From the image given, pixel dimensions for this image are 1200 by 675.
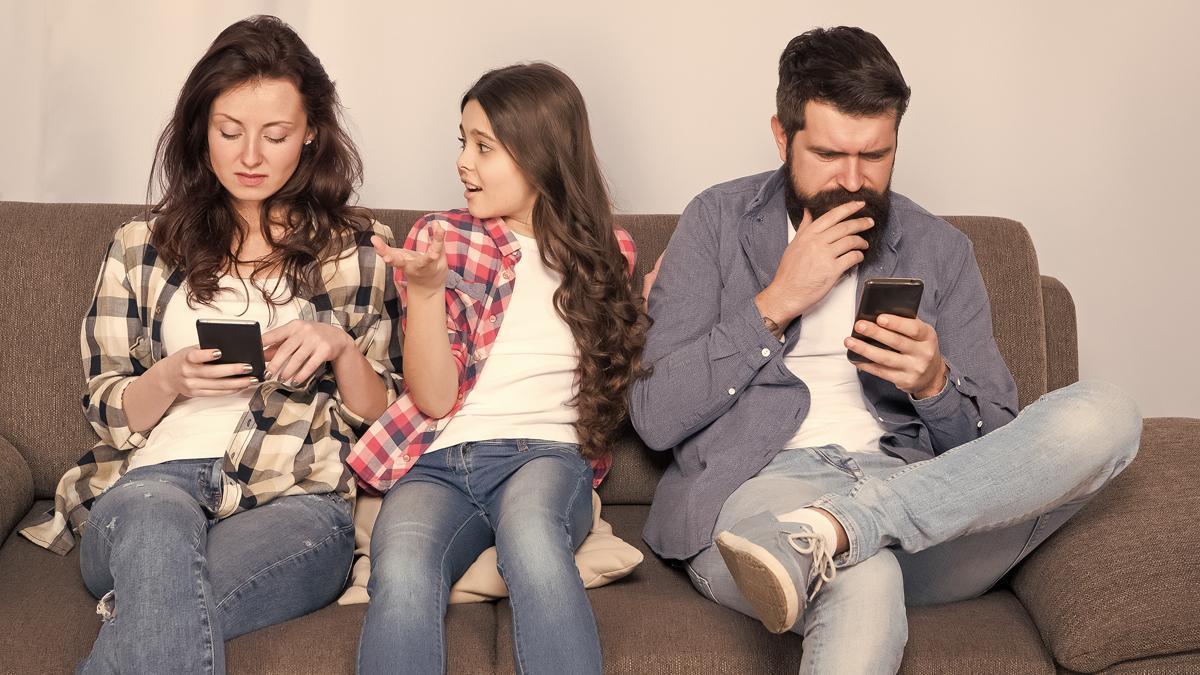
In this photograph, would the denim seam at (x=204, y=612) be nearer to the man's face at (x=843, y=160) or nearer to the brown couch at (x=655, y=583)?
the brown couch at (x=655, y=583)

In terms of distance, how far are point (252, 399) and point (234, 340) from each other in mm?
270

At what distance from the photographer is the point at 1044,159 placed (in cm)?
347

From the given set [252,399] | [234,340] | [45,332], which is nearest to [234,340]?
[234,340]

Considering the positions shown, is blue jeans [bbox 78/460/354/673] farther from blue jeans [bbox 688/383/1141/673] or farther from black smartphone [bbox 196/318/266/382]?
blue jeans [bbox 688/383/1141/673]

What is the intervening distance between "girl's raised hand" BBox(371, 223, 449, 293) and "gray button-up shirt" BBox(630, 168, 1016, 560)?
1.47 feet

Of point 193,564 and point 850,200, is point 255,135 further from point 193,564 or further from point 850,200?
point 850,200

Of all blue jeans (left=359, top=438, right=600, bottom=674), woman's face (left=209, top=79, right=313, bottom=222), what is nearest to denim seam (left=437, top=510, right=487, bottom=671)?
blue jeans (left=359, top=438, right=600, bottom=674)

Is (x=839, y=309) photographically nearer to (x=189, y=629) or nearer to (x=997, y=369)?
(x=997, y=369)

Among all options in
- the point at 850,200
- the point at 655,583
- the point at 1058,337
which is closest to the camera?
the point at 655,583

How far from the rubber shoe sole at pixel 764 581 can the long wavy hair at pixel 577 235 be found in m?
0.59

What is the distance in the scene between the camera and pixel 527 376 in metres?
2.48

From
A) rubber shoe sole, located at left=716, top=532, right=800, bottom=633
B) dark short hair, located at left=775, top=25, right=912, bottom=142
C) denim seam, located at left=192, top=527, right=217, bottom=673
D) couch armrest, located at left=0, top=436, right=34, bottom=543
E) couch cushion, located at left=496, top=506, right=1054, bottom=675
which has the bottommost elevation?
couch cushion, located at left=496, top=506, right=1054, bottom=675

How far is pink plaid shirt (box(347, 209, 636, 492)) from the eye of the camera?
8.07 ft

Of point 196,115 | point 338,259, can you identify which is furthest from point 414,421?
point 196,115
